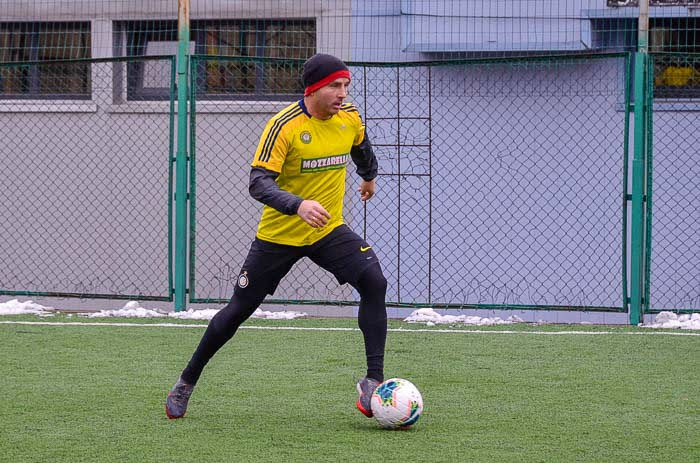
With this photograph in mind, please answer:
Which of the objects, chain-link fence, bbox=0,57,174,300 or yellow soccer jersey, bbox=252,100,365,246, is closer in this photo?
yellow soccer jersey, bbox=252,100,365,246

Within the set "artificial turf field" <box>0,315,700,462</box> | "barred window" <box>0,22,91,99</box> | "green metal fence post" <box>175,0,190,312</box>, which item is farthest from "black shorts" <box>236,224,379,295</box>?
"barred window" <box>0,22,91,99</box>

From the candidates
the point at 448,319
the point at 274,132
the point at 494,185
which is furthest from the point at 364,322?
the point at 494,185

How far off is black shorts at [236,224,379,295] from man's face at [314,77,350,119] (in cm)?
62

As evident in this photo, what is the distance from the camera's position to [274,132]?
556cm

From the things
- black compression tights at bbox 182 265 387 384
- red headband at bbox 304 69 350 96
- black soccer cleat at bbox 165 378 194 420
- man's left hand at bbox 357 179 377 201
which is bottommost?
black soccer cleat at bbox 165 378 194 420

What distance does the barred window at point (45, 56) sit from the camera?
41.1 ft

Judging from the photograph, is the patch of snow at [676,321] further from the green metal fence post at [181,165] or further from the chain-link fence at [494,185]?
the green metal fence post at [181,165]

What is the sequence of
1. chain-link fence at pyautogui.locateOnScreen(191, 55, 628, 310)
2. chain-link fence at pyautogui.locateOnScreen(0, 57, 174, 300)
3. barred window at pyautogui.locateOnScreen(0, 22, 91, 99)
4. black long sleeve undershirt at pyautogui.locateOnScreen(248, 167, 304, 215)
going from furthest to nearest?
1. barred window at pyautogui.locateOnScreen(0, 22, 91, 99)
2. chain-link fence at pyautogui.locateOnScreen(0, 57, 174, 300)
3. chain-link fence at pyautogui.locateOnScreen(191, 55, 628, 310)
4. black long sleeve undershirt at pyautogui.locateOnScreen(248, 167, 304, 215)

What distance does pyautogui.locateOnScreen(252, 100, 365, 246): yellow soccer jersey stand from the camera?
5.57 metres

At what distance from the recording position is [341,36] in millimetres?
11672

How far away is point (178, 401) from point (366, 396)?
98 cm

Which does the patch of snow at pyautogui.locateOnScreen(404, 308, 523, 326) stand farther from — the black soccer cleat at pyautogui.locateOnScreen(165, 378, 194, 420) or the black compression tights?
the black soccer cleat at pyautogui.locateOnScreen(165, 378, 194, 420)

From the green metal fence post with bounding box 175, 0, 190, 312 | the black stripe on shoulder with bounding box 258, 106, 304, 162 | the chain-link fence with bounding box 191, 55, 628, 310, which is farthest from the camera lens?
the chain-link fence with bounding box 191, 55, 628, 310

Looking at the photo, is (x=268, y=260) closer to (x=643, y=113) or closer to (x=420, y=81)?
(x=643, y=113)
